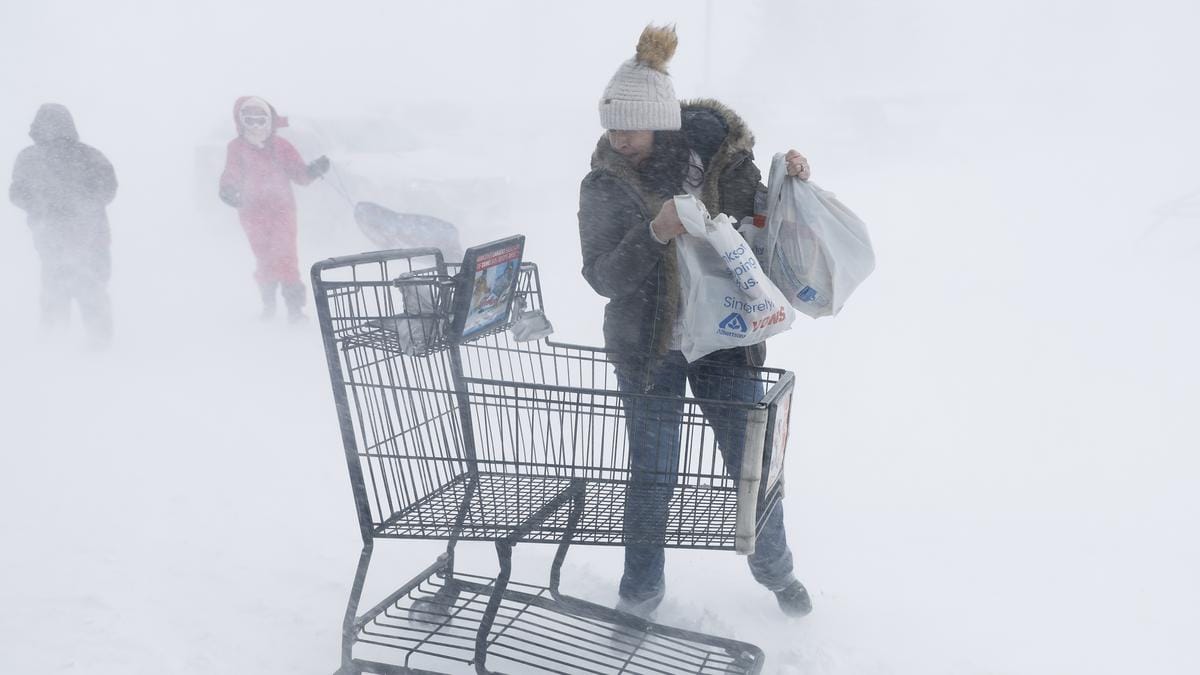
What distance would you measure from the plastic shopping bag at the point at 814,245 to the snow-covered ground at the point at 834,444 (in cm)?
124

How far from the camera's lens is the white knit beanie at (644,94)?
277 cm

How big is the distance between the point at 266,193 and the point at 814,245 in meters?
5.96

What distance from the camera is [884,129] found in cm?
2066

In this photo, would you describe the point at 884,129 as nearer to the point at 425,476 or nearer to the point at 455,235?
the point at 455,235

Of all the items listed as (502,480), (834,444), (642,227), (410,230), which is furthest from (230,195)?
(642,227)

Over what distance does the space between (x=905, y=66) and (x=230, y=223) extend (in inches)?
1303

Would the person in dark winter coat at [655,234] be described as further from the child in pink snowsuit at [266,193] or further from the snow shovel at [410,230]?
the snow shovel at [410,230]

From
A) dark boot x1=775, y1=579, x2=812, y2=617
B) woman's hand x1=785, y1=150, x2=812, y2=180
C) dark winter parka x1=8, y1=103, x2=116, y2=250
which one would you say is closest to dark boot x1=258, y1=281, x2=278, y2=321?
dark winter parka x1=8, y1=103, x2=116, y2=250

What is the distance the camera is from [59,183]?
6.98 m

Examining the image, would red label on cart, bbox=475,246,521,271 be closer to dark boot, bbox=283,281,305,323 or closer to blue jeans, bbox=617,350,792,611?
blue jeans, bbox=617,350,792,611

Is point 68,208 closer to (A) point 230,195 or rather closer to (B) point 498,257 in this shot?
(A) point 230,195

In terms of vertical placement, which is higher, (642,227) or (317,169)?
(642,227)

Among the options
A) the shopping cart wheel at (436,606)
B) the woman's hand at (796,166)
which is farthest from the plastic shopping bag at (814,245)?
the shopping cart wheel at (436,606)

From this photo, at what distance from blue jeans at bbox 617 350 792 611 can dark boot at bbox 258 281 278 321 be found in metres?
5.26
